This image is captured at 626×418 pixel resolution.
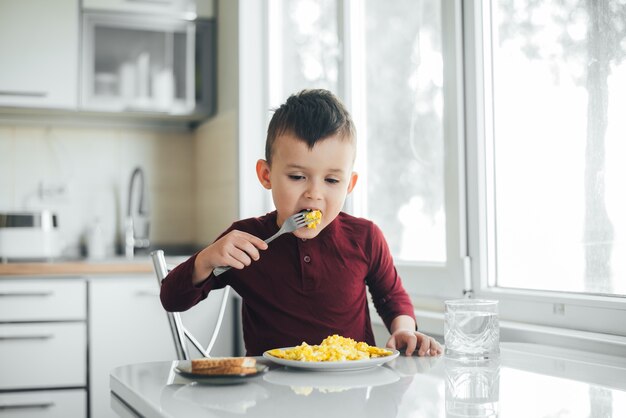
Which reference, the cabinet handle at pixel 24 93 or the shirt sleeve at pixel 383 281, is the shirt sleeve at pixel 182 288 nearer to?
the shirt sleeve at pixel 383 281

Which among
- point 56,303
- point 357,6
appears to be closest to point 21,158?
point 56,303

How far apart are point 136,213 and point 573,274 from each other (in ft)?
7.40

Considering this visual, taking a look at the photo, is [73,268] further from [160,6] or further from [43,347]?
[160,6]

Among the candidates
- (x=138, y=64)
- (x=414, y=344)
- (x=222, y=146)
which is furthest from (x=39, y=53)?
(x=414, y=344)

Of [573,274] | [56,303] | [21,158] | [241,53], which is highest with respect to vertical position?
[241,53]

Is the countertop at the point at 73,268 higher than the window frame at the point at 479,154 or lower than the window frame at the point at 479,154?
lower

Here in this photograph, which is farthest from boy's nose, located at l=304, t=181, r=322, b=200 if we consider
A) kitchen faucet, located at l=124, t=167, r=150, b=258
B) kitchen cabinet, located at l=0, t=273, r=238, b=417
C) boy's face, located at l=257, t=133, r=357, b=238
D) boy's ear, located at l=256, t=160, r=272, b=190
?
kitchen faucet, located at l=124, t=167, r=150, b=258

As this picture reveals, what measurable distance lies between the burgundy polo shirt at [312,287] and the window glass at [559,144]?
39 centimetres

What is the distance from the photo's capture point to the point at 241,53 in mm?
2887

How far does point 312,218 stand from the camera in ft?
4.04

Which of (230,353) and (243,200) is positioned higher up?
(243,200)

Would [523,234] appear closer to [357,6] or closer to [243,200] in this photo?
[357,6]

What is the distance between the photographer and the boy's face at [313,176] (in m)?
1.26

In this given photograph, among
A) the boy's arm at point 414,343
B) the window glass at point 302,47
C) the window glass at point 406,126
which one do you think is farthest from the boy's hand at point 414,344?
the window glass at point 302,47
